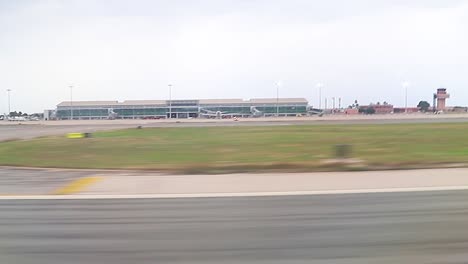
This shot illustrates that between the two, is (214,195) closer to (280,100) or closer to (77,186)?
(77,186)

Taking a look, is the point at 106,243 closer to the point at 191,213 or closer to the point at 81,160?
the point at 191,213

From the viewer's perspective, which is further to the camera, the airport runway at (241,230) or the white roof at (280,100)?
the white roof at (280,100)

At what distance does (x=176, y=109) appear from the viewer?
129250 millimetres

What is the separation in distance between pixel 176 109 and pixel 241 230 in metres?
124

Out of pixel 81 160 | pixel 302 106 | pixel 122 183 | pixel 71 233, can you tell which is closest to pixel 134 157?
pixel 81 160

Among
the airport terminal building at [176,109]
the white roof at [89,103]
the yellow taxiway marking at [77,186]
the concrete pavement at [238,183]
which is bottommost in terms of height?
the yellow taxiway marking at [77,186]

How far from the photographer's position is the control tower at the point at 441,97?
121 meters

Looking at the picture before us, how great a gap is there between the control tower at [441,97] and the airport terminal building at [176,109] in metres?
35.2

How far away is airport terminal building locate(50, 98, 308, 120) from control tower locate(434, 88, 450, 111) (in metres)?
35.2

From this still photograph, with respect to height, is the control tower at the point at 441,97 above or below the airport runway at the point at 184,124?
above

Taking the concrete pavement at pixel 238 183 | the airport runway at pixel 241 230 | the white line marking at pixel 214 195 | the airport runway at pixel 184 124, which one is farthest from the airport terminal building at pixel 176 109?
the airport runway at pixel 241 230

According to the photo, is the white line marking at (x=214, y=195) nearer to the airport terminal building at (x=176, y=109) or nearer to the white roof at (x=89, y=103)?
the airport terminal building at (x=176, y=109)

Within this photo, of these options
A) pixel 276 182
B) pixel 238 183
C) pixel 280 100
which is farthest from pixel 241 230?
pixel 280 100

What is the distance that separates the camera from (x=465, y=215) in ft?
22.2
